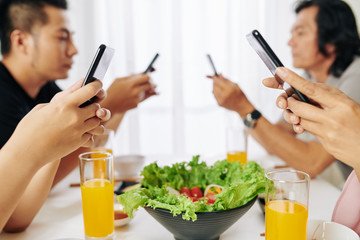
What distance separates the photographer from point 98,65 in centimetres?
84

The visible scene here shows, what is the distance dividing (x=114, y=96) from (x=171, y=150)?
5.48 ft

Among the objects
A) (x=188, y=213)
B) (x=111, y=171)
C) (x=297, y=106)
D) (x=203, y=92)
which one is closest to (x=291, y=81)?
(x=297, y=106)

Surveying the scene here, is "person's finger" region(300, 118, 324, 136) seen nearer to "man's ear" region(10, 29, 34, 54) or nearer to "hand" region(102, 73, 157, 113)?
"hand" region(102, 73, 157, 113)

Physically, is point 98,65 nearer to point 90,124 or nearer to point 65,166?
point 90,124

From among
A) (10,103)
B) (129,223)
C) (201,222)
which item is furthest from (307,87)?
(10,103)

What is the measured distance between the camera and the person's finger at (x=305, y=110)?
32.8 inches

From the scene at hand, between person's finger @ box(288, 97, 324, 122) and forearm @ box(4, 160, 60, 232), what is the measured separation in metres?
0.74

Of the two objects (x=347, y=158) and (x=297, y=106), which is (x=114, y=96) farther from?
(x=347, y=158)

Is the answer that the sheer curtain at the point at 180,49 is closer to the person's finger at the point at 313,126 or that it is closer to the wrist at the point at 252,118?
the wrist at the point at 252,118

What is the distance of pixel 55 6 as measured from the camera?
178 cm

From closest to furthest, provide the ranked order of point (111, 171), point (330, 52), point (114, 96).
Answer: point (111, 171) < point (114, 96) < point (330, 52)

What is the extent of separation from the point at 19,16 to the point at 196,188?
1360 millimetres

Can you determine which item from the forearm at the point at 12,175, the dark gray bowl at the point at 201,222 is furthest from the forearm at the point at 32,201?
the dark gray bowl at the point at 201,222

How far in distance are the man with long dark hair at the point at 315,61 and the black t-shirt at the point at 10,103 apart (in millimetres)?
996
